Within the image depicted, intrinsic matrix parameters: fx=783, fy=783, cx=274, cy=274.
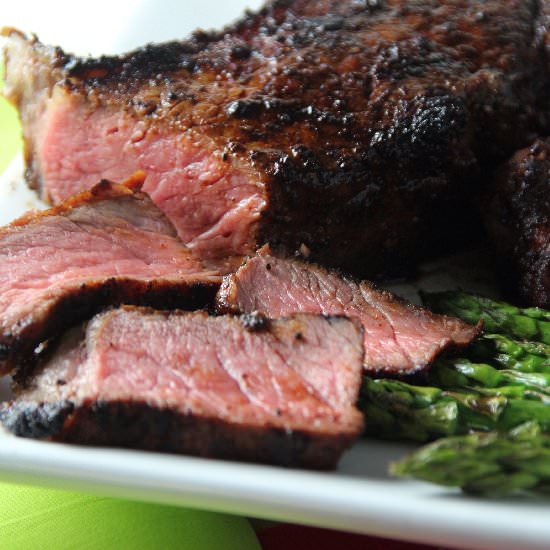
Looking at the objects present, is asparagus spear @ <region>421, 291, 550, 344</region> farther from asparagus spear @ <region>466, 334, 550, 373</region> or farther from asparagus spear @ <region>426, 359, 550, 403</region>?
asparagus spear @ <region>426, 359, 550, 403</region>

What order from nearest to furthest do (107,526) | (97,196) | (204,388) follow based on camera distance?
(204,388)
(107,526)
(97,196)

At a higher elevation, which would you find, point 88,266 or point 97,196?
point 97,196

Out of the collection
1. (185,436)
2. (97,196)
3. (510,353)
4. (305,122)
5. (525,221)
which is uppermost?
(305,122)

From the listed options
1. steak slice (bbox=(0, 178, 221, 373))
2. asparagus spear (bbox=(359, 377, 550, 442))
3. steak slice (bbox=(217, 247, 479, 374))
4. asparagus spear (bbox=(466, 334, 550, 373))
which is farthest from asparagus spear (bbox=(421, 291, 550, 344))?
steak slice (bbox=(0, 178, 221, 373))

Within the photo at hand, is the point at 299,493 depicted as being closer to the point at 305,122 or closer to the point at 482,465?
the point at 482,465

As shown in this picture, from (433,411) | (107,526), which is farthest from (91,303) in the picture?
(433,411)

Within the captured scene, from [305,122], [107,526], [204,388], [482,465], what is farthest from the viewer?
[305,122]

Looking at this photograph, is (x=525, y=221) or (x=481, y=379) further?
(x=525, y=221)

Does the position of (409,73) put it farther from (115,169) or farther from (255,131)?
(115,169)
